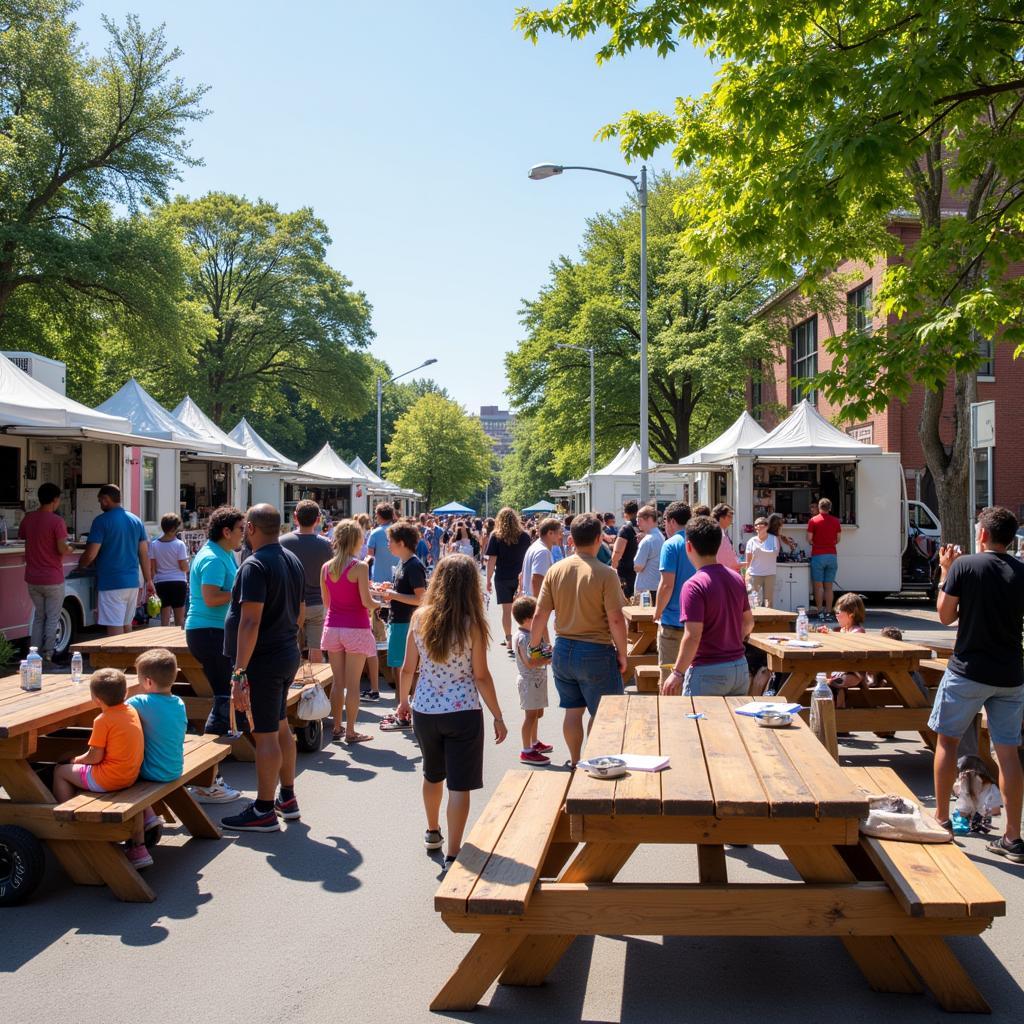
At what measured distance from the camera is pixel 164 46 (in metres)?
27.0

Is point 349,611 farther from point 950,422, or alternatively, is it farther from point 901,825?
point 950,422

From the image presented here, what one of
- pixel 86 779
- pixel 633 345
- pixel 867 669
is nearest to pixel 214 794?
pixel 86 779

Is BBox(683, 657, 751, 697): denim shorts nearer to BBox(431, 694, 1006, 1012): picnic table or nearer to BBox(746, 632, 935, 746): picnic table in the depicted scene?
BBox(746, 632, 935, 746): picnic table

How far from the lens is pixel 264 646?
246 inches

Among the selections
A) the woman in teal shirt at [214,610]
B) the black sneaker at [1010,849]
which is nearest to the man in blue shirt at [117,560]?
the woman in teal shirt at [214,610]

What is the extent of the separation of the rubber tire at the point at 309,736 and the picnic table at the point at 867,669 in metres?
3.71

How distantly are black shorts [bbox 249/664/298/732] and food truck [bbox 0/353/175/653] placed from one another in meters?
6.99

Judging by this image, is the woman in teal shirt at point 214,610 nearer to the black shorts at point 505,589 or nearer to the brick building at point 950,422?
the black shorts at point 505,589

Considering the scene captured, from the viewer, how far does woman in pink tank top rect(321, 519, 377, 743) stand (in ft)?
28.6

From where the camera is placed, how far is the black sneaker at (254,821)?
20.8 ft

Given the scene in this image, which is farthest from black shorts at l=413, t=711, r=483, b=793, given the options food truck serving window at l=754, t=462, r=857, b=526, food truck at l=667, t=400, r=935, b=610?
food truck serving window at l=754, t=462, r=857, b=526

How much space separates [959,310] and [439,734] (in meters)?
5.54

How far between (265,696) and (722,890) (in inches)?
126

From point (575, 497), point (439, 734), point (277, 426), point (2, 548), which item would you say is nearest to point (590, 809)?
point (439, 734)
